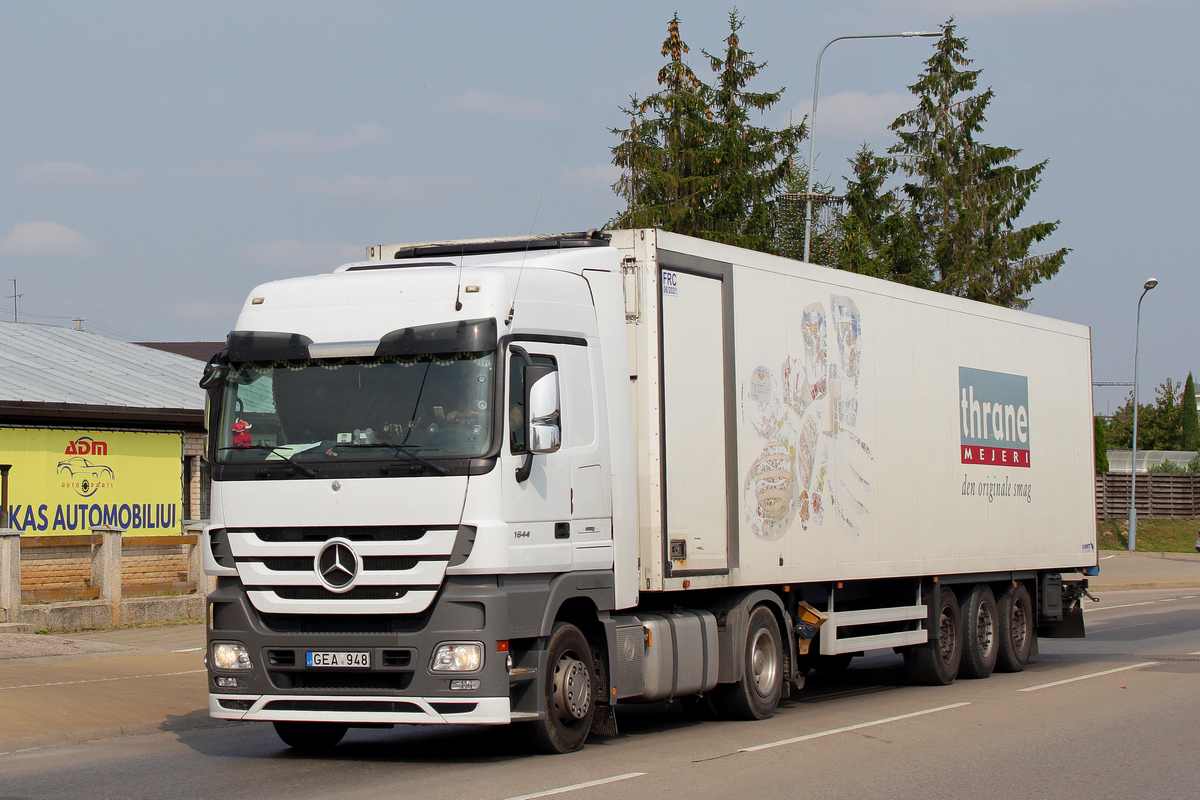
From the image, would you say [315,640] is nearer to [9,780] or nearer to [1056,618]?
[9,780]

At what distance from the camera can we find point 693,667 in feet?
36.2

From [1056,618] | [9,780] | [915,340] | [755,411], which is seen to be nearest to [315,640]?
[9,780]

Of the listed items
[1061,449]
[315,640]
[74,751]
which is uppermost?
[1061,449]

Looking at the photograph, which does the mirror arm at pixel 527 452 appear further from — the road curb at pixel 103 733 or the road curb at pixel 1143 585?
the road curb at pixel 1143 585

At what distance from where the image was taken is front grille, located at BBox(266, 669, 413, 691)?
918 centimetres

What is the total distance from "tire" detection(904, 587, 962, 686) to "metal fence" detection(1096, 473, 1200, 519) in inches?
1588

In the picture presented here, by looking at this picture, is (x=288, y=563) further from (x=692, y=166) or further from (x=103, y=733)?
(x=692, y=166)

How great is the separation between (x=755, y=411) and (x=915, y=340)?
320 centimetres

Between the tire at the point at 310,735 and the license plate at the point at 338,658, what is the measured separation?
1295 mm

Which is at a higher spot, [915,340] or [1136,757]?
[915,340]

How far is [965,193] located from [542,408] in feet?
115

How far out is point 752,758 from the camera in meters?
9.80

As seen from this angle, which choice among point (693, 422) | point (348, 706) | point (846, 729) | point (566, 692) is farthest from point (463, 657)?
point (846, 729)

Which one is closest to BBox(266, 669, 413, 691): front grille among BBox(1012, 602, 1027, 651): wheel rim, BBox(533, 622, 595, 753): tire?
BBox(533, 622, 595, 753): tire
